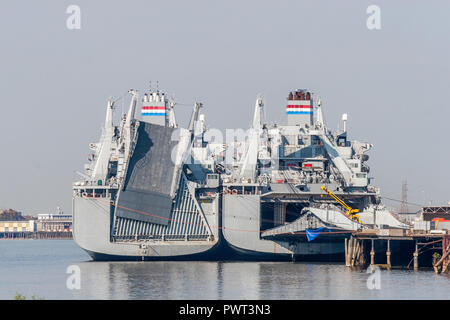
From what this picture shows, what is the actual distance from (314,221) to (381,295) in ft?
73.3

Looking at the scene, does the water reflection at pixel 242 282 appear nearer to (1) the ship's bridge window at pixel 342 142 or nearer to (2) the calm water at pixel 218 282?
(2) the calm water at pixel 218 282

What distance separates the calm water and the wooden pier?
1.67m

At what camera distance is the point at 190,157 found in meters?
92.3

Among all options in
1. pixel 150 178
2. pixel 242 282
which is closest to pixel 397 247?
pixel 242 282

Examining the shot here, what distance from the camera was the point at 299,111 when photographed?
323ft

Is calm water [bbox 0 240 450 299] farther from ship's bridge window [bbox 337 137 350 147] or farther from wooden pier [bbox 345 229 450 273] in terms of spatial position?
ship's bridge window [bbox 337 137 350 147]

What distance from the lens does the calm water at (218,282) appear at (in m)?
65.8

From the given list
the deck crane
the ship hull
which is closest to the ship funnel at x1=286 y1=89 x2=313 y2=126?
the deck crane

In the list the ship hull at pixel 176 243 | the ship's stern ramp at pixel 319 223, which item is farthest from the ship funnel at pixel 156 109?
the ship's stern ramp at pixel 319 223

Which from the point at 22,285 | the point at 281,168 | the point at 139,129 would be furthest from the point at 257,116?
the point at 22,285

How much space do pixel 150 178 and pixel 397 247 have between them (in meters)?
21.5

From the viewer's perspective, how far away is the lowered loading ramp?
88.0 meters
